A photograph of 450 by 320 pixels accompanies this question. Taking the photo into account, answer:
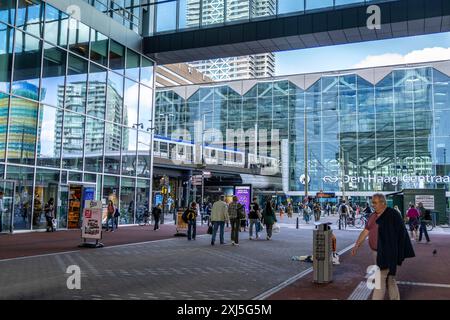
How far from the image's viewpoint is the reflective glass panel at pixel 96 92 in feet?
74.9

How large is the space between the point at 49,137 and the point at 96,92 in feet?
13.0

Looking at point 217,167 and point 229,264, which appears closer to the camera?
point 229,264

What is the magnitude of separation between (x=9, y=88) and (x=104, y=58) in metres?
6.39

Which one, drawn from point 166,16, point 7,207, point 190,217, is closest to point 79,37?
point 166,16

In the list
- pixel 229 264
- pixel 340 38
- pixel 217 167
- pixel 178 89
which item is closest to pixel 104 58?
pixel 340 38

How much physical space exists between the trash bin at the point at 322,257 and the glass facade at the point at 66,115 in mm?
13318

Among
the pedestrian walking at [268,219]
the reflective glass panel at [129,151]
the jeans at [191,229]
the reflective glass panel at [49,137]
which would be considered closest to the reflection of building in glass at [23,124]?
the reflective glass panel at [49,137]

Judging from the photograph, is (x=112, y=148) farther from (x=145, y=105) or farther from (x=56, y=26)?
(x=56, y=26)

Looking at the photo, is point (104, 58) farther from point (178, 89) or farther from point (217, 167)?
point (178, 89)

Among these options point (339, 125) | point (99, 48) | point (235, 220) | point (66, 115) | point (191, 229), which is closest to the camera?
point (235, 220)

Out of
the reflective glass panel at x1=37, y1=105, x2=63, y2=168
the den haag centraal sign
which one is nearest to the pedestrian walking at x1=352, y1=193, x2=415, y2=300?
the reflective glass panel at x1=37, y1=105, x2=63, y2=168

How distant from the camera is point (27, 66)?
62.6ft

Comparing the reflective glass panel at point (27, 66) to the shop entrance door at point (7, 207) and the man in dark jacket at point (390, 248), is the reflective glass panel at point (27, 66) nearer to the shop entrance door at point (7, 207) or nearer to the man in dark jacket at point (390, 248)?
the shop entrance door at point (7, 207)

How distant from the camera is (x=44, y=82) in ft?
65.6
